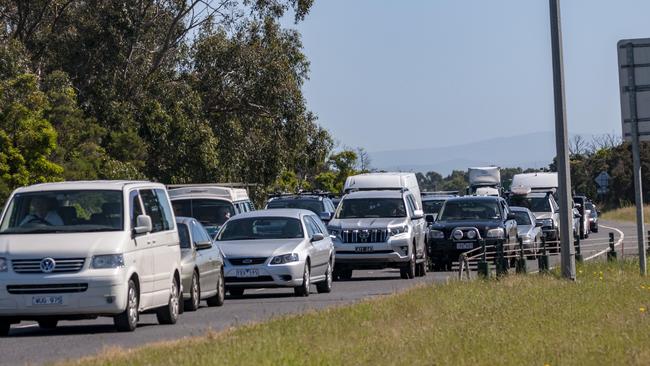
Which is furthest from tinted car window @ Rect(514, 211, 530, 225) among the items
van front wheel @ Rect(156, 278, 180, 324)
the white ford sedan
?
van front wheel @ Rect(156, 278, 180, 324)

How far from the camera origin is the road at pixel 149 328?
1481cm

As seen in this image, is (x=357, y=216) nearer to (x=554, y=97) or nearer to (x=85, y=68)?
(x=554, y=97)

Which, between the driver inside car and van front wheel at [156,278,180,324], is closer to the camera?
the driver inside car

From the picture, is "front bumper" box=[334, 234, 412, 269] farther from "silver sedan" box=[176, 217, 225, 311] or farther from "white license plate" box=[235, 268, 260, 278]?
"silver sedan" box=[176, 217, 225, 311]

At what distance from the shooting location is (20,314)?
54.3 ft

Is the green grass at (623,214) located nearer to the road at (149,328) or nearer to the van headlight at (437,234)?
the van headlight at (437,234)

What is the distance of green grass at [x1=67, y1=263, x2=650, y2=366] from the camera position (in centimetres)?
1191

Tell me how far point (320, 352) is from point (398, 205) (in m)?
19.9

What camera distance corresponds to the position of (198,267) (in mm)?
20938

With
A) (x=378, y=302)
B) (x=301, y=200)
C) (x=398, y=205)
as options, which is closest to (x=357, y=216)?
(x=398, y=205)

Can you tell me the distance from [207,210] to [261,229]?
25.3 feet

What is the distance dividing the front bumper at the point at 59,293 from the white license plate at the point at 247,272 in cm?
780

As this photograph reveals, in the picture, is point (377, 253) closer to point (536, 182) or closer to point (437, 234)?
point (437, 234)

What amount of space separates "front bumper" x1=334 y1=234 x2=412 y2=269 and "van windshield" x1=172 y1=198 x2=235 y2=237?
9.78ft
